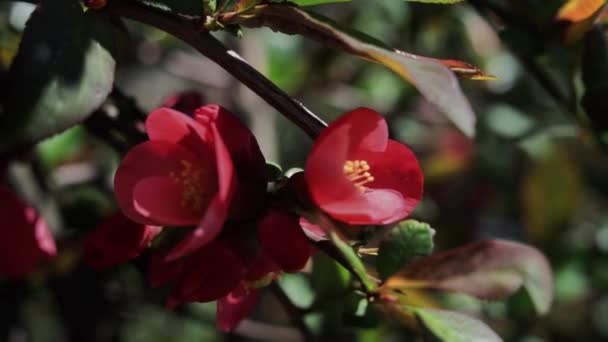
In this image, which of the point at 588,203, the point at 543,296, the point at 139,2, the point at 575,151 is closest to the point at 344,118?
the point at 139,2

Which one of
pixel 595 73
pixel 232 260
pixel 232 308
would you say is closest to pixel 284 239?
pixel 232 260

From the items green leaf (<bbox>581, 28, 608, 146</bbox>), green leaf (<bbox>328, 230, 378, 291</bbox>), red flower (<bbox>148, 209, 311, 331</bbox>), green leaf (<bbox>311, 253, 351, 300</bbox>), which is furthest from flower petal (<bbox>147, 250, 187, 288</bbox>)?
green leaf (<bbox>581, 28, 608, 146</bbox>)

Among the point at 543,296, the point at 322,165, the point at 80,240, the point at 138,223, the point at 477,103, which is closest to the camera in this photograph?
the point at 322,165

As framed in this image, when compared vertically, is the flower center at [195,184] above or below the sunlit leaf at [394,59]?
below

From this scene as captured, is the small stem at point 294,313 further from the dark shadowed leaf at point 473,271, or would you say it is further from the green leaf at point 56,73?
the green leaf at point 56,73

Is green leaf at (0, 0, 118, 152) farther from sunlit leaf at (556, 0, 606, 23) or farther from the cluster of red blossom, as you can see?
sunlit leaf at (556, 0, 606, 23)

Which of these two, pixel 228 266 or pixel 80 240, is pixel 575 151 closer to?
pixel 80 240

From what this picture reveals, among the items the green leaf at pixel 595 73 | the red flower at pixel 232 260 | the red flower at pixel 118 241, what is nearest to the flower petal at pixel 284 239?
the red flower at pixel 232 260
